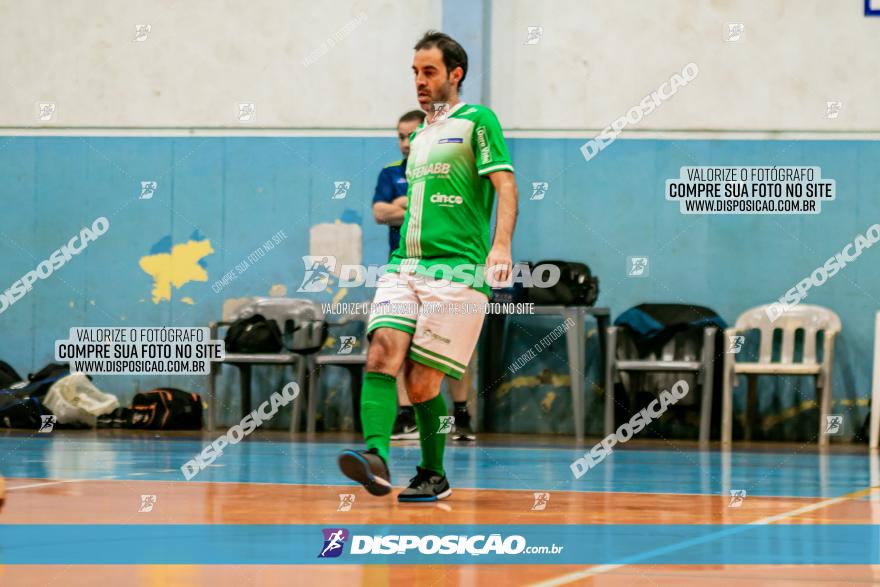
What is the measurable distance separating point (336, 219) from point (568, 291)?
2368 mm

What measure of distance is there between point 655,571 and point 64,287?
9434 mm

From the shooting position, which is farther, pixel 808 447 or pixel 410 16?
pixel 410 16

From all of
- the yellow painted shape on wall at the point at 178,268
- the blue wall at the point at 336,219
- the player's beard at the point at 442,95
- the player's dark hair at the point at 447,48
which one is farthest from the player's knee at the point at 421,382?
the yellow painted shape on wall at the point at 178,268

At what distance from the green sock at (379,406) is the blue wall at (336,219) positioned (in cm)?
622

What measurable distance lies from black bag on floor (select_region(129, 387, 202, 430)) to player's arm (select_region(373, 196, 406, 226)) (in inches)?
134

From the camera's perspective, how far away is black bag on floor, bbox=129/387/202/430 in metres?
10.5

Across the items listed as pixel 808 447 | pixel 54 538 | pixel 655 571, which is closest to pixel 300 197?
pixel 808 447

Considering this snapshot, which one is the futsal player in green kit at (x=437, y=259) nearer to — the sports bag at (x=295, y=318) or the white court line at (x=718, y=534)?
the white court line at (x=718, y=534)

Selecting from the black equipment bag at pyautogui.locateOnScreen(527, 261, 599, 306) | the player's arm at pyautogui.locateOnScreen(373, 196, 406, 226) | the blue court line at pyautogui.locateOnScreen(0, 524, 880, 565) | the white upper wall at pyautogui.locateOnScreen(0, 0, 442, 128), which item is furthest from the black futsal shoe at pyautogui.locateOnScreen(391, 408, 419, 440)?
the blue court line at pyautogui.locateOnScreen(0, 524, 880, 565)

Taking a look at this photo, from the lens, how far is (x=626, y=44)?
10.9m

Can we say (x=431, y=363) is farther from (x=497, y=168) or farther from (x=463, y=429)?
(x=463, y=429)

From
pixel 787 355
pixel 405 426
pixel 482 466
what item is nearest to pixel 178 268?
pixel 405 426

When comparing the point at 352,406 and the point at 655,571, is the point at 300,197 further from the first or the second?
the point at 655,571

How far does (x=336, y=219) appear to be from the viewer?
36.1 ft
